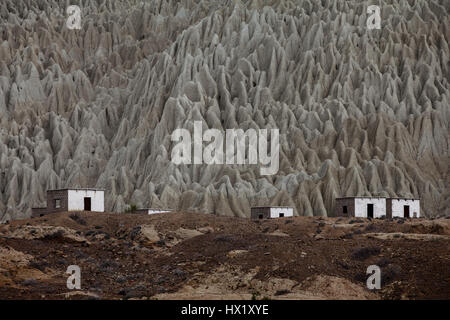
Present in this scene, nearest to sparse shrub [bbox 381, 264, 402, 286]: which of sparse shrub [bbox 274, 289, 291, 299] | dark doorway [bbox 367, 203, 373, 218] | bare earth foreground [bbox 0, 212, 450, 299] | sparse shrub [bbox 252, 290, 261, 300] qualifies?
bare earth foreground [bbox 0, 212, 450, 299]

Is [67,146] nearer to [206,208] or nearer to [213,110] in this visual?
[213,110]

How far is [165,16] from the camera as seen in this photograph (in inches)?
4803

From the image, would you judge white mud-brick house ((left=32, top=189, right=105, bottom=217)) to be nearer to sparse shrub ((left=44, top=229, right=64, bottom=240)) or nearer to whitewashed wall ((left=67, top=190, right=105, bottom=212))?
whitewashed wall ((left=67, top=190, right=105, bottom=212))

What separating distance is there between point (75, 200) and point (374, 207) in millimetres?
24764

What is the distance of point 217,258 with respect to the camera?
131 feet

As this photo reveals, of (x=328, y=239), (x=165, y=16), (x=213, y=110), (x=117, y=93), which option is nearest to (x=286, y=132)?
(x=213, y=110)

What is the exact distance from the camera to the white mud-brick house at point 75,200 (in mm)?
59344

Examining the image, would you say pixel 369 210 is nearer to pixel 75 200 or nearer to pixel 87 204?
pixel 87 204

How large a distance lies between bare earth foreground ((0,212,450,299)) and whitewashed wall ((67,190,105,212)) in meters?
7.54

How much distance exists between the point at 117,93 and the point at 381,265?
252 feet

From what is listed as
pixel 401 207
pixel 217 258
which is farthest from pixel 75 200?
pixel 401 207

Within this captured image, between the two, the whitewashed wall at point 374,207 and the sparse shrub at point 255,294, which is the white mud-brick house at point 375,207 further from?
the sparse shrub at point 255,294

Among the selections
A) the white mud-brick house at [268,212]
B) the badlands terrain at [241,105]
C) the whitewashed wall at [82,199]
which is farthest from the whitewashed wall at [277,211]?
the whitewashed wall at [82,199]
